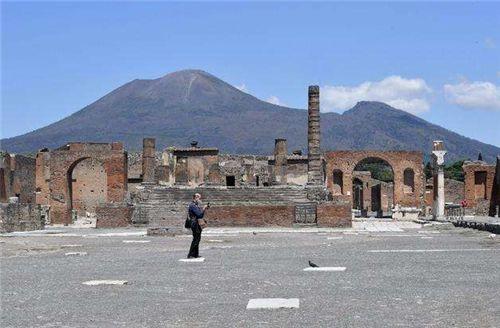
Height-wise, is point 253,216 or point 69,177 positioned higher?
point 69,177

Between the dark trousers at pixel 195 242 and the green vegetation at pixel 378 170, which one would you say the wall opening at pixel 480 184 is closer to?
the dark trousers at pixel 195 242

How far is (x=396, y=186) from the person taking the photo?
210 feet

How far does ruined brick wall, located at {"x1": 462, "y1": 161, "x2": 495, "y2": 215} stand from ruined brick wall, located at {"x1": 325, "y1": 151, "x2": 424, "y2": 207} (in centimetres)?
630

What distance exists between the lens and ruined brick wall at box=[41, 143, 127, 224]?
47.8 metres

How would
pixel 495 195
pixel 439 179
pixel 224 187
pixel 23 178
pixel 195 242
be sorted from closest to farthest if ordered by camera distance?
pixel 195 242, pixel 224 187, pixel 439 179, pixel 23 178, pixel 495 195

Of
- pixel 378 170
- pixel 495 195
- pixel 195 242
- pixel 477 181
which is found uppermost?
pixel 378 170

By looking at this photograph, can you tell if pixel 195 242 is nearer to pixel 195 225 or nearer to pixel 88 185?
pixel 195 225

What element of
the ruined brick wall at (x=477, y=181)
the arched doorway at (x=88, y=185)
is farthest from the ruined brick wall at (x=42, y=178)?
the ruined brick wall at (x=477, y=181)

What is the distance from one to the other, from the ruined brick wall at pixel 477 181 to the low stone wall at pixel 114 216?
88.8 ft

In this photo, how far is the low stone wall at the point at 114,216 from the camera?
1415 inches

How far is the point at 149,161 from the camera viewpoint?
49344mm

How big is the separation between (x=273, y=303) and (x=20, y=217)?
25.0 meters

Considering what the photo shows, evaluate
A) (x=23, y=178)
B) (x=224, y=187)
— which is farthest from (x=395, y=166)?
(x=23, y=178)

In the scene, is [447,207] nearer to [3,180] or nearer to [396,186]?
[396,186]
